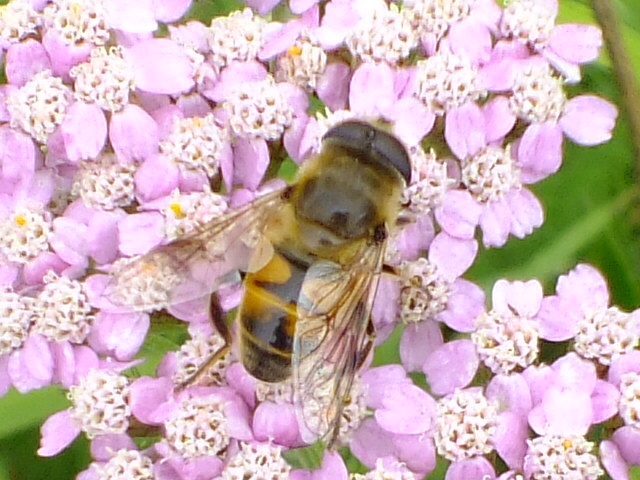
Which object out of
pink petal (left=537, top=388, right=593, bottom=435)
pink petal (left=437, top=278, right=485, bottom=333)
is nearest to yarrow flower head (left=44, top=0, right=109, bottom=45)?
pink petal (left=437, top=278, right=485, bottom=333)

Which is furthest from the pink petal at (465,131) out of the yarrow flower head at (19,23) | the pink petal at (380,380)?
the yarrow flower head at (19,23)

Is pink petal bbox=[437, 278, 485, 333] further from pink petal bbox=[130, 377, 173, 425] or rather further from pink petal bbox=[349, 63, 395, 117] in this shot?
pink petal bbox=[130, 377, 173, 425]

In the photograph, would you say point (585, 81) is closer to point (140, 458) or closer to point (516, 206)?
point (516, 206)

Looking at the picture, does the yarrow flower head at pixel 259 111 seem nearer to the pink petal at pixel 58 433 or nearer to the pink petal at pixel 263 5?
the pink petal at pixel 263 5

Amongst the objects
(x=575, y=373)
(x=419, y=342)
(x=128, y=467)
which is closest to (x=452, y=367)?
(x=419, y=342)

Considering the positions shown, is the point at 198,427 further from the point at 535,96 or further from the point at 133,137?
the point at 535,96

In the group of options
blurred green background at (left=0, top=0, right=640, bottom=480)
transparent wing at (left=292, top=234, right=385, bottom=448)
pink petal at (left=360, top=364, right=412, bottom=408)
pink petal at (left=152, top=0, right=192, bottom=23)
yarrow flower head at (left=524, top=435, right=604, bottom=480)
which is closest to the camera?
transparent wing at (left=292, top=234, right=385, bottom=448)
